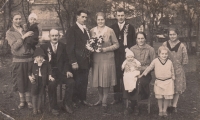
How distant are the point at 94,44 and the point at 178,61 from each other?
5.64ft

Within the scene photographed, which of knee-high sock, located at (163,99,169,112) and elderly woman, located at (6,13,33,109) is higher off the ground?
elderly woman, located at (6,13,33,109)

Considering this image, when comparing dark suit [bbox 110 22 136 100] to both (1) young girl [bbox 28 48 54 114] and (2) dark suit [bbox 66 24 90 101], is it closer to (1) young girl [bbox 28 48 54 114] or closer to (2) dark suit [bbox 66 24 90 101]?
(2) dark suit [bbox 66 24 90 101]

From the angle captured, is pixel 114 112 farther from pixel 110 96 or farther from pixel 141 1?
pixel 141 1

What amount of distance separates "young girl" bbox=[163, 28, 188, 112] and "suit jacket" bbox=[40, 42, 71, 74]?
2.13 m

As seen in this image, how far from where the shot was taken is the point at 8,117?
5102 millimetres

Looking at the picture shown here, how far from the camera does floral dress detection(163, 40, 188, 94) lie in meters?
5.39

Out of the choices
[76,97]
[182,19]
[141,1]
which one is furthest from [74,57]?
[182,19]

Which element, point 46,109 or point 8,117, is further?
point 46,109

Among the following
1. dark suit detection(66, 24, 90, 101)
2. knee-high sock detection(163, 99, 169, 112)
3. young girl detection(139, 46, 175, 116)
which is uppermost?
dark suit detection(66, 24, 90, 101)

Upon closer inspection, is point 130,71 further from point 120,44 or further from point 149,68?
point 120,44

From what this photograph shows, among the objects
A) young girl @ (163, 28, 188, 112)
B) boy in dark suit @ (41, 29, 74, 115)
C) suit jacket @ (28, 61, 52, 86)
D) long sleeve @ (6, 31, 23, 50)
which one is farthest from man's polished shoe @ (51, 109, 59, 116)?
young girl @ (163, 28, 188, 112)

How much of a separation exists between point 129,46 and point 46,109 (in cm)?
228

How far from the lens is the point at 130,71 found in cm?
541

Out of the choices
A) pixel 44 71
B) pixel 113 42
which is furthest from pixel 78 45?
pixel 44 71
